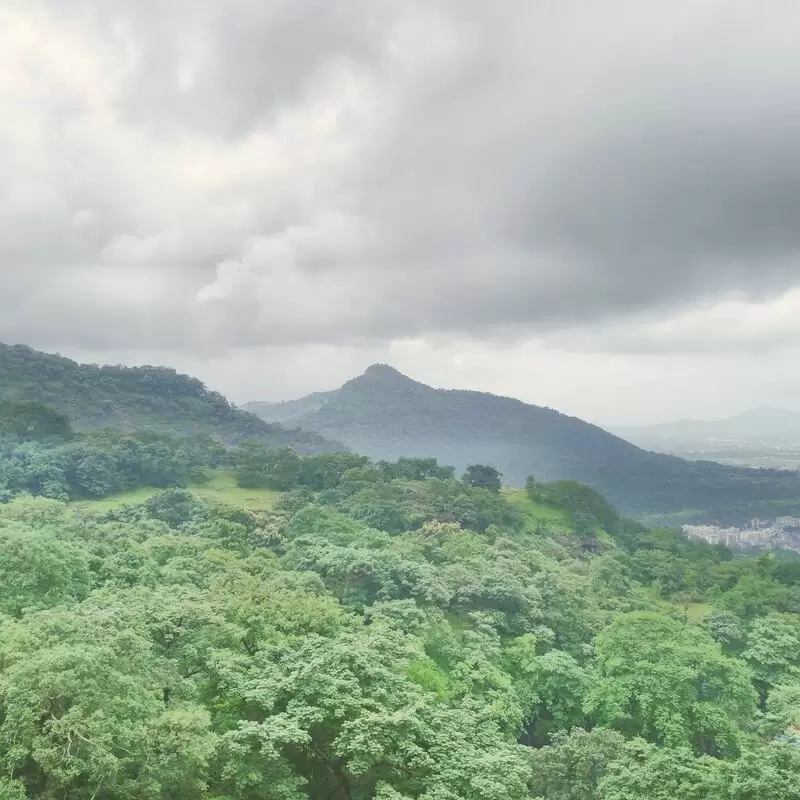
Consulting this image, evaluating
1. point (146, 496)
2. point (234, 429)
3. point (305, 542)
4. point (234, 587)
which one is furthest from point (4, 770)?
point (234, 429)

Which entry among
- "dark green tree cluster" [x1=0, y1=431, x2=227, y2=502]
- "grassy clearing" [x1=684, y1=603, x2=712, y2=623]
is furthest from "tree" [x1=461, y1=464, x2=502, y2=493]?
"dark green tree cluster" [x1=0, y1=431, x2=227, y2=502]

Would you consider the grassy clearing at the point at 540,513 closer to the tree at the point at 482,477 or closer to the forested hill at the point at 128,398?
the tree at the point at 482,477

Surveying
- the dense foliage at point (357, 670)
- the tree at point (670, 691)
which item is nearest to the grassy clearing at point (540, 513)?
the dense foliage at point (357, 670)

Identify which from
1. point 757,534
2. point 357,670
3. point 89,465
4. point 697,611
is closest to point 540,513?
point 697,611

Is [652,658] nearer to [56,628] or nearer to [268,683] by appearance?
[268,683]

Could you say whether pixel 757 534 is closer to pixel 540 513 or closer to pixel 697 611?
pixel 540 513
